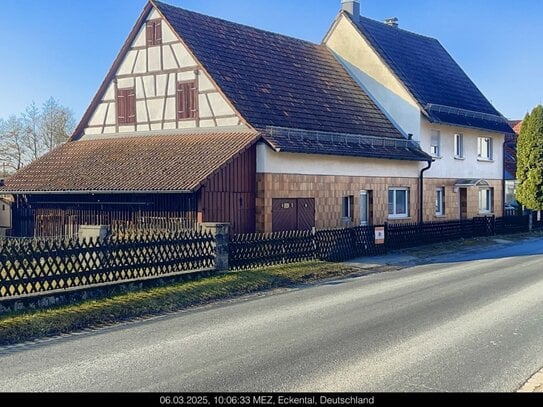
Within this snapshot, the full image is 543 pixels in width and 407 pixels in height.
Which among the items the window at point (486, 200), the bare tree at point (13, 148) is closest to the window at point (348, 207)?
the window at point (486, 200)

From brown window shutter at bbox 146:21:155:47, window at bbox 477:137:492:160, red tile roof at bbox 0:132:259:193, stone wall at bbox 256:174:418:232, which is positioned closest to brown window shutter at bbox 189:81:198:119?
red tile roof at bbox 0:132:259:193

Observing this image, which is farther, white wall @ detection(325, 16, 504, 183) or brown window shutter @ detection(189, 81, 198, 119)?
white wall @ detection(325, 16, 504, 183)

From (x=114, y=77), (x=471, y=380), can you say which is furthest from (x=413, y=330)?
(x=114, y=77)

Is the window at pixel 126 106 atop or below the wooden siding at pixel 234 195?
atop

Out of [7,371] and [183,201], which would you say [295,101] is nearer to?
[183,201]

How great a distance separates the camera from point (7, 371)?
8.10 metres

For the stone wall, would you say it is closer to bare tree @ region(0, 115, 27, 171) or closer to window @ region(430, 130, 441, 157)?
window @ region(430, 130, 441, 157)

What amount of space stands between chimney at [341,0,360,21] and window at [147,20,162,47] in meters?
11.6

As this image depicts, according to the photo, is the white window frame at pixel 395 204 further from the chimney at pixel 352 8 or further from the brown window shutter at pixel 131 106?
the brown window shutter at pixel 131 106

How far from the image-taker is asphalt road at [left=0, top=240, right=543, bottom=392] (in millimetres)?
7363

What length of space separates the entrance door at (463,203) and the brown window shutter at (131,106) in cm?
1741

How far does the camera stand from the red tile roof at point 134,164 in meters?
20.7

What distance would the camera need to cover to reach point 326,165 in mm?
24469

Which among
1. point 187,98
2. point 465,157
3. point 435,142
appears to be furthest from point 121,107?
point 465,157
